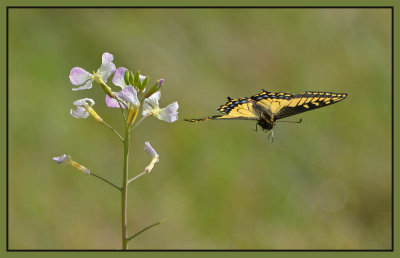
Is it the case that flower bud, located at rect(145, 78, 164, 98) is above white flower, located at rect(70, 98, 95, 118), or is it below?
above

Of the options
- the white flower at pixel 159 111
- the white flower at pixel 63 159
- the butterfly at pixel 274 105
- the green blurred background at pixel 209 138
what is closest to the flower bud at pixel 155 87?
the white flower at pixel 159 111

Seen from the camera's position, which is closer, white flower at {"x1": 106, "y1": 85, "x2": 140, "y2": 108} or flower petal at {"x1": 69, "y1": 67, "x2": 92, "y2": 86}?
white flower at {"x1": 106, "y1": 85, "x2": 140, "y2": 108}

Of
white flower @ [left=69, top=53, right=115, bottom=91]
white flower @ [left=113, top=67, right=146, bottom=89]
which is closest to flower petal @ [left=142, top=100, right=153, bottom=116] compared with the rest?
white flower @ [left=113, top=67, right=146, bottom=89]

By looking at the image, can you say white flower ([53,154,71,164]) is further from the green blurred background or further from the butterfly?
the green blurred background

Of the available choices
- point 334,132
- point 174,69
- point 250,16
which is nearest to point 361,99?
point 334,132

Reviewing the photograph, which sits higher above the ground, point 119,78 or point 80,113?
point 119,78

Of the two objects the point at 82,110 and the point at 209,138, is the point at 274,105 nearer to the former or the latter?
the point at 82,110

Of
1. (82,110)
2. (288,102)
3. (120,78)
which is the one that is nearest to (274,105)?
(288,102)

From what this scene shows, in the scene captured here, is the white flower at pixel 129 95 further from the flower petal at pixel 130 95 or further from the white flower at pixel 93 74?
the white flower at pixel 93 74
